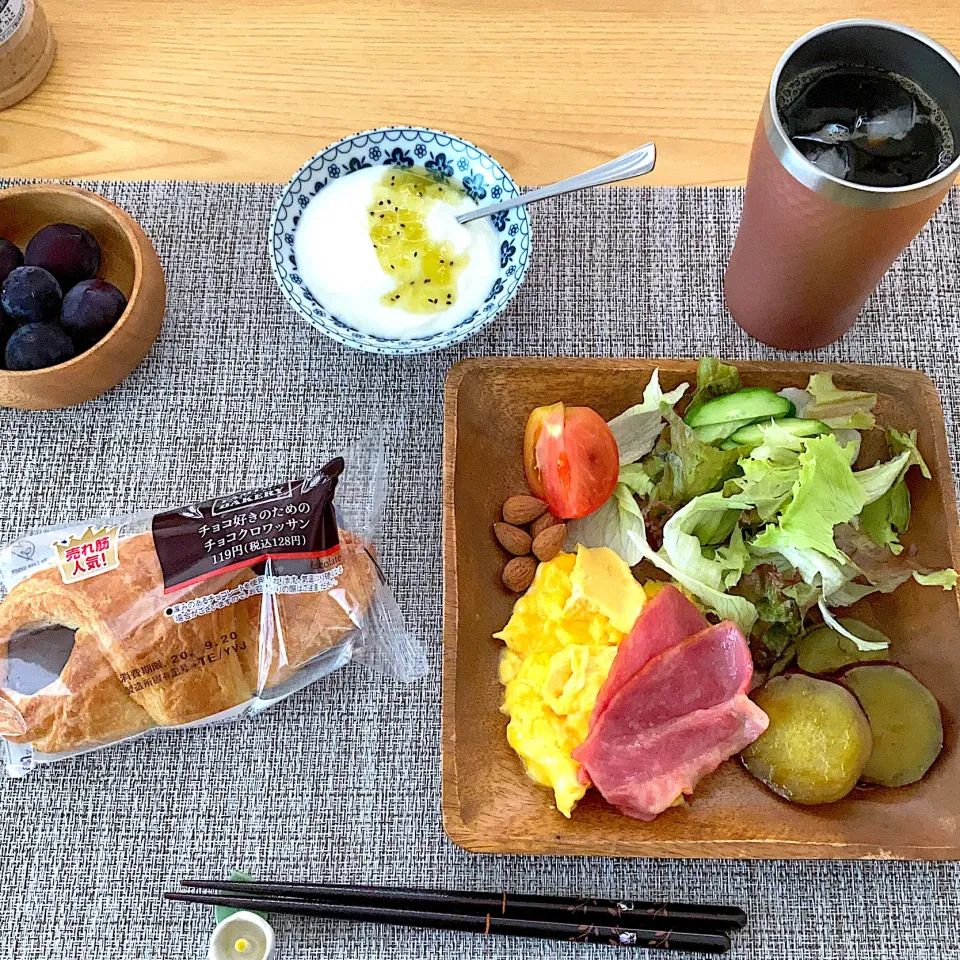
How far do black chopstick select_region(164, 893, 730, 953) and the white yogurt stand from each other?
71 centimetres

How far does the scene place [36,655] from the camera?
1.11 metres

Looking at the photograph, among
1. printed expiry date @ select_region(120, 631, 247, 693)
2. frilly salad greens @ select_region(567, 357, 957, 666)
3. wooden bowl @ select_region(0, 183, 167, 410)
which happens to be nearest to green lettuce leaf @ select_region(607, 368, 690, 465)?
frilly salad greens @ select_region(567, 357, 957, 666)

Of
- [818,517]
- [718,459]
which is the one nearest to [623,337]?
[718,459]

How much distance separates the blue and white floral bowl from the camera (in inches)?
49.1

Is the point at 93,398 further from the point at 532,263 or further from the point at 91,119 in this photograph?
the point at 532,263

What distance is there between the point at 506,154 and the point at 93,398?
0.72 meters

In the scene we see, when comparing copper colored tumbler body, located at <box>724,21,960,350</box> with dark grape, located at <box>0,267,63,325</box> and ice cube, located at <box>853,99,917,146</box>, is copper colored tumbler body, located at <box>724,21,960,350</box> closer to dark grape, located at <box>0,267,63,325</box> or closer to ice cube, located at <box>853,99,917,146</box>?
ice cube, located at <box>853,99,917,146</box>

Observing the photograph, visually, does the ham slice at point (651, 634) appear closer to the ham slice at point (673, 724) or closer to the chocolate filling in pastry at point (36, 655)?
the ham slice at point (673, 724)

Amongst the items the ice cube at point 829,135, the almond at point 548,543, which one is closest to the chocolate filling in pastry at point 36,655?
the almond at point 548,543

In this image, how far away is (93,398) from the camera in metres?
1.35

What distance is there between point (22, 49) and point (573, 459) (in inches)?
42.3

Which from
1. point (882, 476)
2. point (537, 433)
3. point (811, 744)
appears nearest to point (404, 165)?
point (537, 433)

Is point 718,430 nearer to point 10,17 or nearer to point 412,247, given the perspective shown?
point 412,247

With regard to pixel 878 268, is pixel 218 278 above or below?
below
